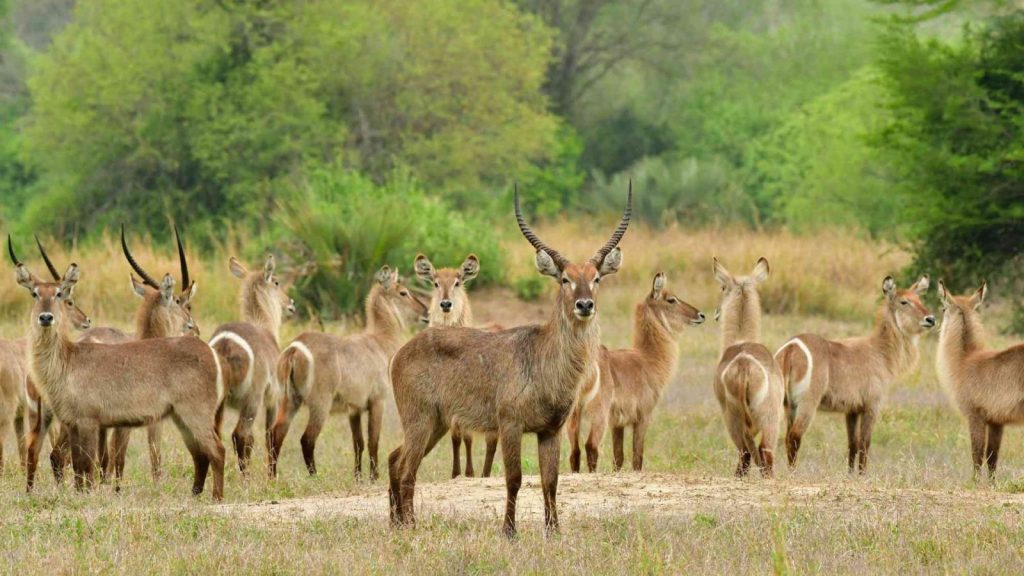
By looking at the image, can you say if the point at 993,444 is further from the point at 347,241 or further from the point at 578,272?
the point at 347,241

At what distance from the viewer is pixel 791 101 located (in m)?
36.3

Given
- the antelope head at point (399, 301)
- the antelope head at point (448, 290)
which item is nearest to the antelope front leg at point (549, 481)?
the antelope head at point (448, 290)

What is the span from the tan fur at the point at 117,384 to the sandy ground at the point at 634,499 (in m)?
0.66

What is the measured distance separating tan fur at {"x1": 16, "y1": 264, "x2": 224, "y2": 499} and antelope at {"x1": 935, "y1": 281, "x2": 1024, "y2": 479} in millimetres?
4770

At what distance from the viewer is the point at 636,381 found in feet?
33.9

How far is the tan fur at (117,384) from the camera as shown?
8391 mm

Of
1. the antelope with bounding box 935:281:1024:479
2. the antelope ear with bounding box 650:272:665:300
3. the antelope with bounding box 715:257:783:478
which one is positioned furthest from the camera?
the antelope ear with bounding box 650:272:665:300

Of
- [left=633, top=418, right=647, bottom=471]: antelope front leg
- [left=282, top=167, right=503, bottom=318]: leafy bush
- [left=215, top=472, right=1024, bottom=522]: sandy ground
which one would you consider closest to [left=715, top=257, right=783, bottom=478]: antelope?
[left=633, top=418, right=647, bottom=471]: antelope front leg

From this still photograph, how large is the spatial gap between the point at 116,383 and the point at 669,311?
4317mm

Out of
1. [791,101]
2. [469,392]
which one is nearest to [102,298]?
[469,392]

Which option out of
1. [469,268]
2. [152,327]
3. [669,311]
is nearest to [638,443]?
[669,311]

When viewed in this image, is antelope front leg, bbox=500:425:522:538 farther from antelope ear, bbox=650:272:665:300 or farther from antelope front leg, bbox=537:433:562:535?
antelope ear, bbox=650:272:665:300

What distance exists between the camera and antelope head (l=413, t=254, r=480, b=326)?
11.0 metres

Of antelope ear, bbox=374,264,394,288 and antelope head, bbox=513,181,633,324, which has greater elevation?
antelope ear, bbox=374,264,394,288
